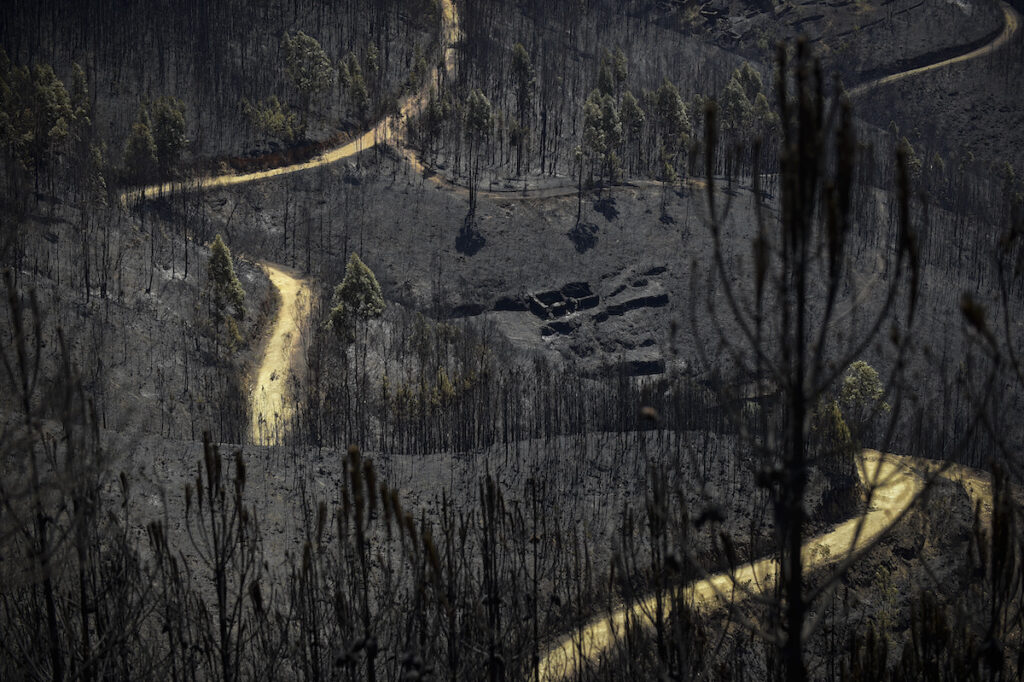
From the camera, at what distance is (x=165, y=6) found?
374 ft

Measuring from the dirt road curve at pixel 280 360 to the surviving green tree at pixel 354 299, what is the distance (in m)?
4.28

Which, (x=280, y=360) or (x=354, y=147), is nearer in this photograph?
(x=280, y=360)

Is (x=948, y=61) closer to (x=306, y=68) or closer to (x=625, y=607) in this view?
(x=306, y=68)

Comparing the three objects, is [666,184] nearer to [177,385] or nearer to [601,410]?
[601,410]

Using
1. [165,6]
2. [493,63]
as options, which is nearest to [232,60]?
[165,6]

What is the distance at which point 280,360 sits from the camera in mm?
69188

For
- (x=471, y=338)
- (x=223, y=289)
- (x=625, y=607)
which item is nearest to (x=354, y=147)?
(x=471, y=338)

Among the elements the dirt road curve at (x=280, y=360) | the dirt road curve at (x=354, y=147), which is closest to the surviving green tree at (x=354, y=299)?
the dirt road curve at (x=280, y=360)

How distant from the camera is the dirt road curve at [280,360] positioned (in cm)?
6141

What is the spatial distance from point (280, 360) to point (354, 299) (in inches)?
256

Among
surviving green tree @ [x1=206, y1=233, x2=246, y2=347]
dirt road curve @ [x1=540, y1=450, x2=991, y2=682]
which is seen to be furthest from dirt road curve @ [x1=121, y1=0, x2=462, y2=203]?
dirt road curve @ [x1=540, y1=450, x2=991, y2=682]

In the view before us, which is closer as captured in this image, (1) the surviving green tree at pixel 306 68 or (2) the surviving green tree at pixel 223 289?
A: (2) the surviving green tree at pixel 223 289

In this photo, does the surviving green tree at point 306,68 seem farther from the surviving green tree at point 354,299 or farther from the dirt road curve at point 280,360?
the surviving green tree at point 354,299

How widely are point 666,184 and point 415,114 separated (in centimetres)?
2913
